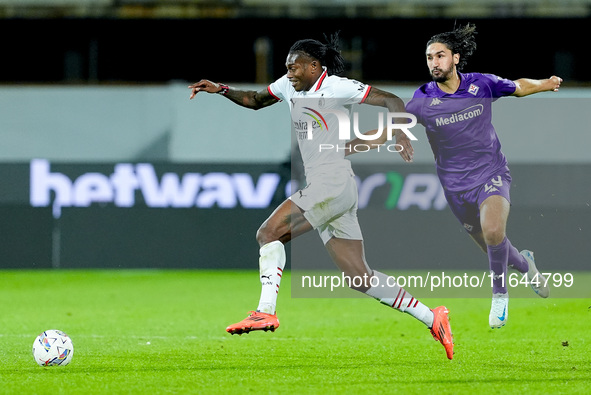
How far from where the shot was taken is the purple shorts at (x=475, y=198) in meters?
8.38

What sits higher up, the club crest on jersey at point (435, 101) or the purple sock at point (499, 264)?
the club crest on jersey at point (435, 101)

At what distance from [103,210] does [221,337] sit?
23.5 feet

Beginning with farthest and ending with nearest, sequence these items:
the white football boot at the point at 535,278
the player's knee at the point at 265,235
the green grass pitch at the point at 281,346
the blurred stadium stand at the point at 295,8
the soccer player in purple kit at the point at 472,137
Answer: the blurred stadium stand at the point at 295,8 → the white football boot at the point at 535,278 → the soccer player in purple kit at the point at 472,137 → the player's knee at the point at 265,235 → the green grass pitch at the point at 281,346

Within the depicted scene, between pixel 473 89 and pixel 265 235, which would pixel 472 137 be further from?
pixel 265 235

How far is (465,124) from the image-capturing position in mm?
8336

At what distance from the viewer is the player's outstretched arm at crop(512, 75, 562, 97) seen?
803cm

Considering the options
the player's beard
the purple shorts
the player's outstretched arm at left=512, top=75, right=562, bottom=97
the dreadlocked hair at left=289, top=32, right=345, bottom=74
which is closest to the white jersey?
the dreadlocked hair at left=289, top=32, right=345, bottom=74

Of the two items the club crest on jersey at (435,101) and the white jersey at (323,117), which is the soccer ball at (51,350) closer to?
the white jersey at (323,117)

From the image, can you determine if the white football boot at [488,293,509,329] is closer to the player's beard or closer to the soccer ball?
the player's beard

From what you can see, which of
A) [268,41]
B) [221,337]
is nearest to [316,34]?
[268,41]

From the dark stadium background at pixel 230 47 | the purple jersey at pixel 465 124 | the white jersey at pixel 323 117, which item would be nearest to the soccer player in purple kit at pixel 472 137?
the purple jersey at pixel 465 124

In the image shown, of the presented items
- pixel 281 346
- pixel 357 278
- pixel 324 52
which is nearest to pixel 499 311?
pixel 357 278

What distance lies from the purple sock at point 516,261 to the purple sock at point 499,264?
0.47 ft

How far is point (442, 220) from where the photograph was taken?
1524 cm
